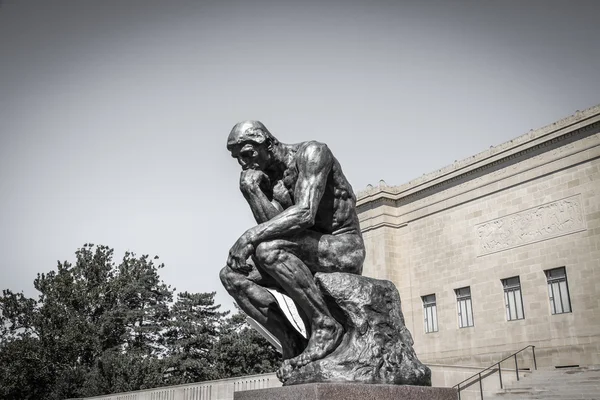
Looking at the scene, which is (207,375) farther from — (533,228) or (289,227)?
(289,227)

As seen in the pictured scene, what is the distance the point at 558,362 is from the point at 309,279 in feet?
65.5

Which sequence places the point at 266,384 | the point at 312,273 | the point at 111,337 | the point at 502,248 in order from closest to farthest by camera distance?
1. the point at 312,273
2. the point at 266,384
3. the point at 502,248
4. the point at 111,337

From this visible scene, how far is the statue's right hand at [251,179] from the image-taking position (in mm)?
4715

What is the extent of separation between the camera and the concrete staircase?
14867mm

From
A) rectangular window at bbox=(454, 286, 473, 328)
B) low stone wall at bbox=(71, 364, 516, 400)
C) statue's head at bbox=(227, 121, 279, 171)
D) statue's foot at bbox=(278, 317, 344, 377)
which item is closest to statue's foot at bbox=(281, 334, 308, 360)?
statue's foot at bbox=(278, 317, 344, 377)

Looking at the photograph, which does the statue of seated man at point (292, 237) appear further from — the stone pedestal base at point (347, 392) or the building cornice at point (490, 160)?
the building cornice at point (490, 160)

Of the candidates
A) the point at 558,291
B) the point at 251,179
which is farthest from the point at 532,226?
the point at 251,179

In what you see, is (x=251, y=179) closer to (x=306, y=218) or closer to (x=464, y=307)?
(x=306, y=218)

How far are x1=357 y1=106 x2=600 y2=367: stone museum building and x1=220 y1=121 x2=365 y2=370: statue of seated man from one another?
63.2 ft

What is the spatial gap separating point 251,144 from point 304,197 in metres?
0.65

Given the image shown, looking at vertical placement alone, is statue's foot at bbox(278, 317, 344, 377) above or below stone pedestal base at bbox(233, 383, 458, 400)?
above

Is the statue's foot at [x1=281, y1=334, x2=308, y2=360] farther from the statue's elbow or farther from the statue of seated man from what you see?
the statue's elbow

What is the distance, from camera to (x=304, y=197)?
14.4 ft

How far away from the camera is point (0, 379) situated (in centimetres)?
3294
